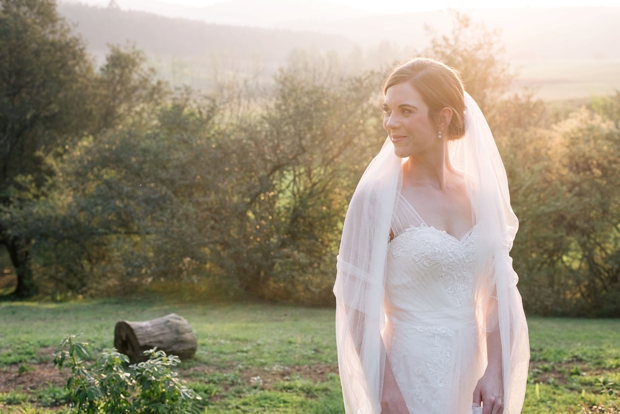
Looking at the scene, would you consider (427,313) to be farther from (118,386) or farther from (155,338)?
(155,338)

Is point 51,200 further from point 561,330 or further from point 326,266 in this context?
point 561,330

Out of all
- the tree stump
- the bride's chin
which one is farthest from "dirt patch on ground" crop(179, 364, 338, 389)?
the bride's chin

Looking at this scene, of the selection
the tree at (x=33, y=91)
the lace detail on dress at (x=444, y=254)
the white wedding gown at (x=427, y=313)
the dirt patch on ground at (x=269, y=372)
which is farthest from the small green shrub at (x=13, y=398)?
the tree at (x=33, y=91)

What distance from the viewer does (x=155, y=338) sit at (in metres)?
7.34

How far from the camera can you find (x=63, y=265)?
1975cm

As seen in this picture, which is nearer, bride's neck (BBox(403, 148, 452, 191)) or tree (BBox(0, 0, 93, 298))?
bride's neck (BBox(403, 148, 452, 191))

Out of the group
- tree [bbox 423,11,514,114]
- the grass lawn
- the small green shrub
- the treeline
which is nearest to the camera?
the small green shrub

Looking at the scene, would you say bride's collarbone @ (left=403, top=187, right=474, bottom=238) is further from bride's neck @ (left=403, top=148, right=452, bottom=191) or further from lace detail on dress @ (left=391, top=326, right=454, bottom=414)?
lace detail on dress @ (left=391, top=326, right=454, bottom=414)

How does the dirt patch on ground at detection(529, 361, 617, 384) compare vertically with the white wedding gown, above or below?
below

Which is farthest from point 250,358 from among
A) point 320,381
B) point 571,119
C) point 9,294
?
point 9,294

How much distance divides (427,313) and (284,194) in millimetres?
15008

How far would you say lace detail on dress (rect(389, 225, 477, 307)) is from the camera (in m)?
2.58

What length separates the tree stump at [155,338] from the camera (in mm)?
7273

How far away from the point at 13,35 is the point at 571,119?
62.6 ft
